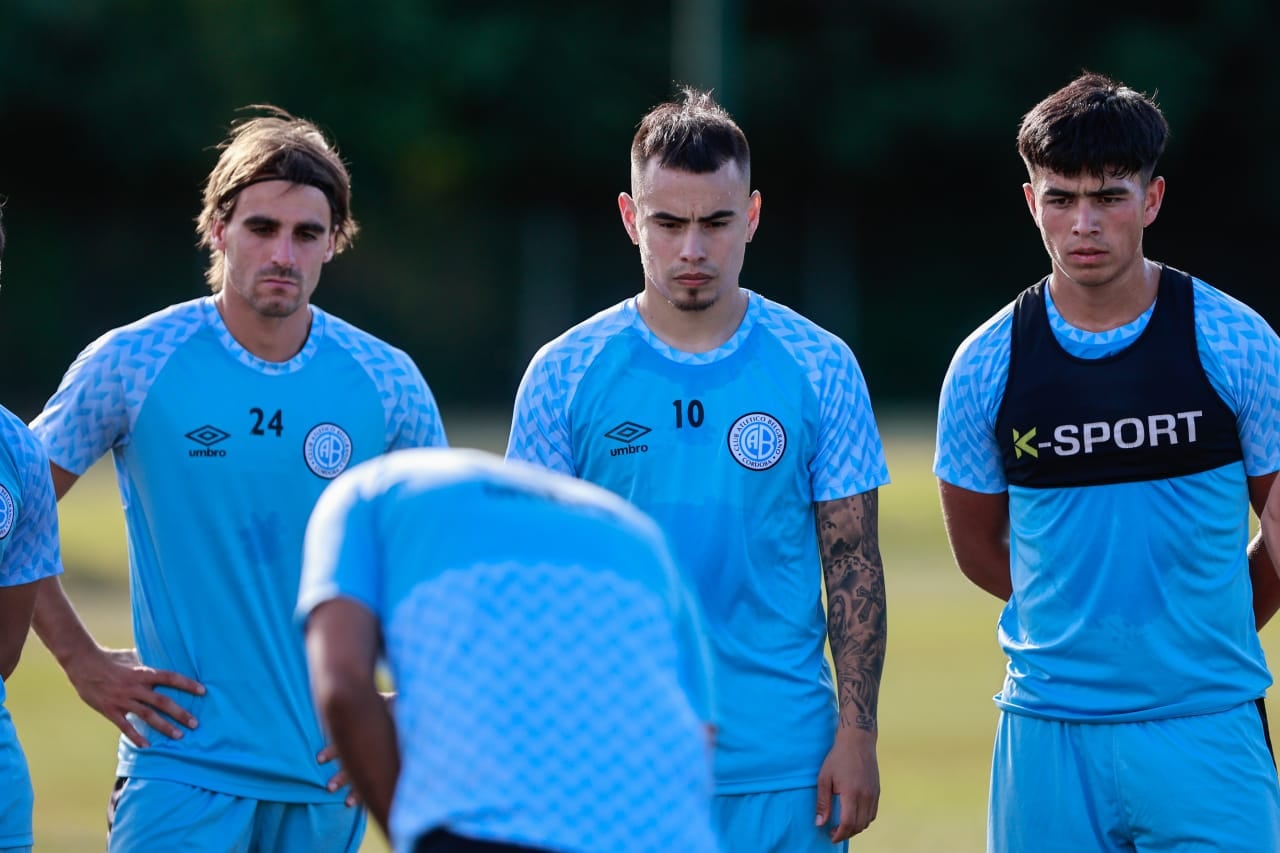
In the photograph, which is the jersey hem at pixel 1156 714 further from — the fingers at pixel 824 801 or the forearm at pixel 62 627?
the forearm at pixel 62 627

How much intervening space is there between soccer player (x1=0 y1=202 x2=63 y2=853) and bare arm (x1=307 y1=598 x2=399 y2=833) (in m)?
2.28

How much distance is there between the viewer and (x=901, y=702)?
45.6 ft

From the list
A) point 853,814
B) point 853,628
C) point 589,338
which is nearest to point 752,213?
point 589,338

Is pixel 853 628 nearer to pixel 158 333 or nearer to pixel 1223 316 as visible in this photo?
pixel 1223 316

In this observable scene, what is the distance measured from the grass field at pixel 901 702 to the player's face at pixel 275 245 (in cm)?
439

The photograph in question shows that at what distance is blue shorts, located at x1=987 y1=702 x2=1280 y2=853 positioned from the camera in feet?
17.1

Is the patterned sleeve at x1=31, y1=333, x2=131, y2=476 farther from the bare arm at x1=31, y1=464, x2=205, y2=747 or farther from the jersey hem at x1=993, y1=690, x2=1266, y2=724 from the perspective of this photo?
the jersey hem at x1=993, y1=690, x2=1266, y2=724

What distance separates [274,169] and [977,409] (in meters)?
2.20

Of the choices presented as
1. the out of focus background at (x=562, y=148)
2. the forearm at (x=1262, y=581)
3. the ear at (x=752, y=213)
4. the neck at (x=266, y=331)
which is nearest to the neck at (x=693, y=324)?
the ear at (x=752, y=213)

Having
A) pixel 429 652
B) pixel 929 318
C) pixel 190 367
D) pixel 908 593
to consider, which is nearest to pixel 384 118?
pixel 929 318

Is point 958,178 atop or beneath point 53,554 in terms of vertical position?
atop

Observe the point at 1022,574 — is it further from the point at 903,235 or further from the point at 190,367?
the point at 903,235

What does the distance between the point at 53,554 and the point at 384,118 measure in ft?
109

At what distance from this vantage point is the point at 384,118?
37844mm
